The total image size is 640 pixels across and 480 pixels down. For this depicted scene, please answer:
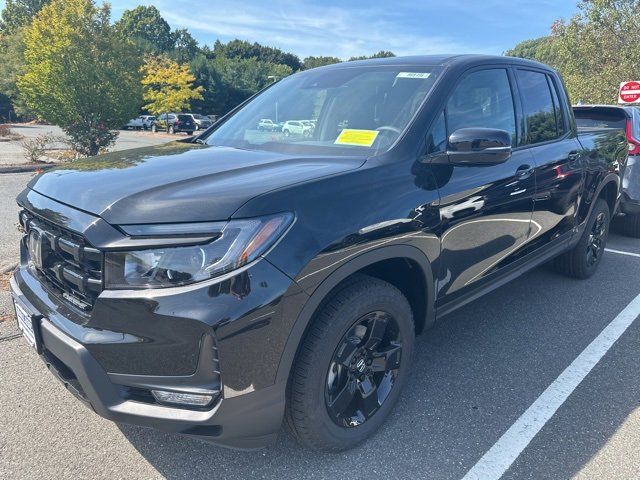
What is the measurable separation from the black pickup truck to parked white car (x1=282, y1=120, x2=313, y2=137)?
5cm

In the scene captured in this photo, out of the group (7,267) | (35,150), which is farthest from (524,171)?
(35,150)

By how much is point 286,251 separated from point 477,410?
1595 mm

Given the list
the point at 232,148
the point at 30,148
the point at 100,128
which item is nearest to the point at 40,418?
the point at 232,148

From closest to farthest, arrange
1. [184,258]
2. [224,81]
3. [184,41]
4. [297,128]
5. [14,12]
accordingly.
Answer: [184,258] → [297,128] → [224,81] → [14,12] → [184,41]

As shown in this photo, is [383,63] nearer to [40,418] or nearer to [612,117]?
[40,418]

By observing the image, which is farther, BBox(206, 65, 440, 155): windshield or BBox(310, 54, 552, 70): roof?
BBox(310, 54, 552, 70): roof

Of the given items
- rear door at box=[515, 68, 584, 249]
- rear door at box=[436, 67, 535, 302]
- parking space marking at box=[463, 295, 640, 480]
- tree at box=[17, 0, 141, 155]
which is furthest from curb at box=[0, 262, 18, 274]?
tree at box=[17, 0, 141, 155]

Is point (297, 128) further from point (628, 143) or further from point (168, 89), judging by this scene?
point (168, 89)

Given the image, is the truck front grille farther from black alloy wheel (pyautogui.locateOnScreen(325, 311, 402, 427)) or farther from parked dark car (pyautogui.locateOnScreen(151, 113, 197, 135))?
parked dark car (pyautogui.locateOnScreen(151, 113, 197, 135))

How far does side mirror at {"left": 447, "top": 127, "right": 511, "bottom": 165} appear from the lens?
250 centimetres

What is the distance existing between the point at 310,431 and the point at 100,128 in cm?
1320

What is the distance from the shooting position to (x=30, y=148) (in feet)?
45.2

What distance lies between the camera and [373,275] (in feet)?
8.02

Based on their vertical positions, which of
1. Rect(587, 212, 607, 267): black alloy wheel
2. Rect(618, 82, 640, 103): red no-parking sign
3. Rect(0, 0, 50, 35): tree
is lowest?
Rect(587, 212, 607, 267): black alloy wheel
